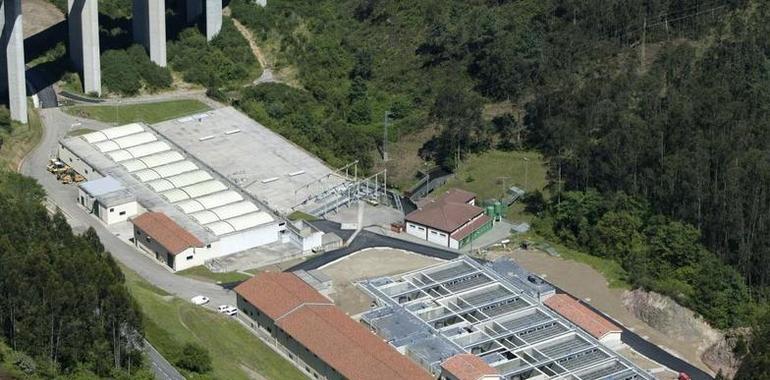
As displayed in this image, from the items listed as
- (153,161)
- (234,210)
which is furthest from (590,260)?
(153,161)

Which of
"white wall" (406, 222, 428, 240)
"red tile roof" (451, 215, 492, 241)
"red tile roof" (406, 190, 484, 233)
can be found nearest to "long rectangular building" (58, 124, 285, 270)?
"white wall" (406, 222, 428, 240)

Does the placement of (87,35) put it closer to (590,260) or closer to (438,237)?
(438,237)

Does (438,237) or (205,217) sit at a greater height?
(205,217)

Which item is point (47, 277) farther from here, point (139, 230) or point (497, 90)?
point (497, 90)

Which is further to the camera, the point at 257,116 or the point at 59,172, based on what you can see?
the point at 257,116

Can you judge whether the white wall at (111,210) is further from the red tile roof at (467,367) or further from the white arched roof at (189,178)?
the red tile roof at (467,367)

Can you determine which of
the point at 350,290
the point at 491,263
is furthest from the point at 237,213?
the point at 491,263
